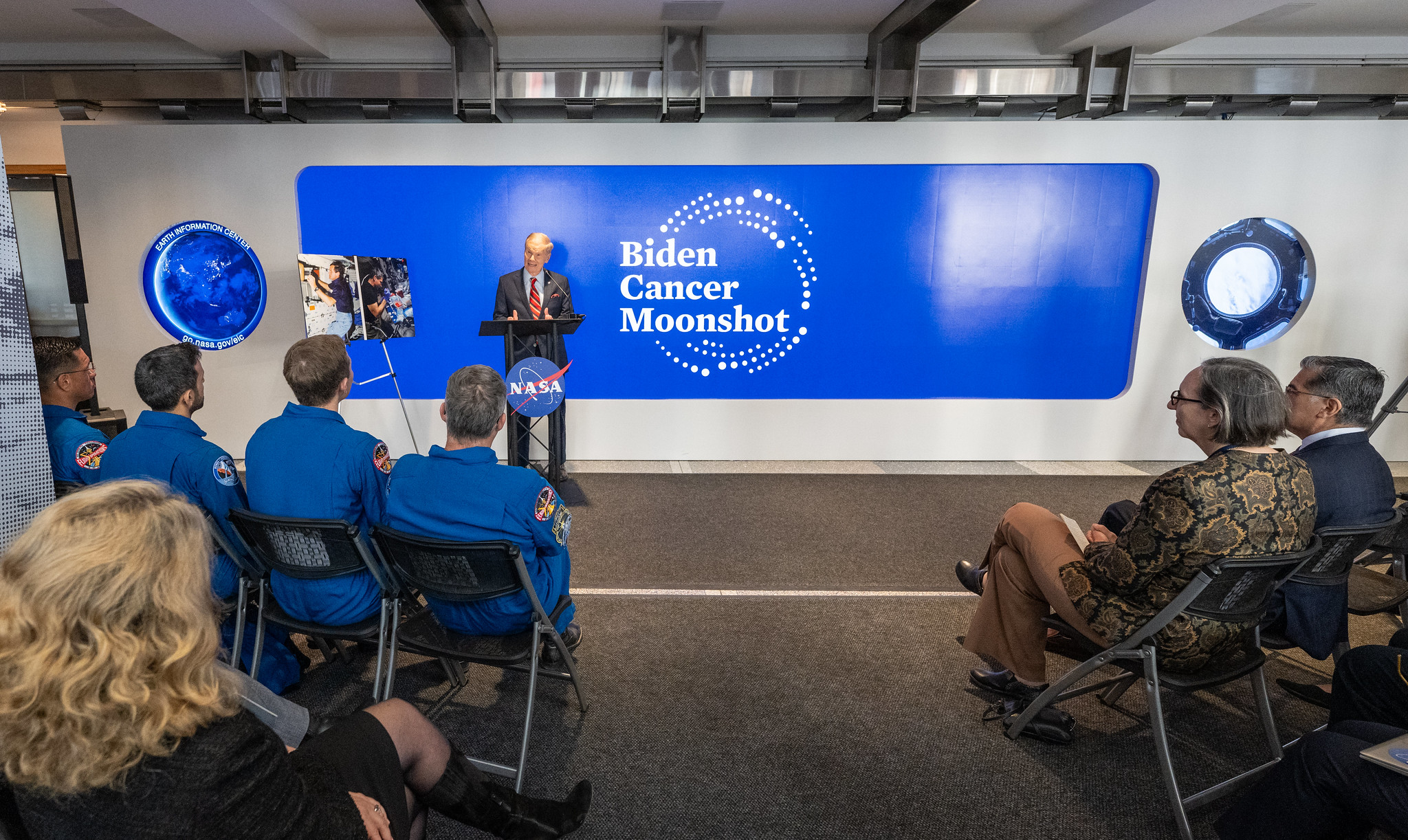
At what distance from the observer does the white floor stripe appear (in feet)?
11.2

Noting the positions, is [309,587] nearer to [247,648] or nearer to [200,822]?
[247,648]

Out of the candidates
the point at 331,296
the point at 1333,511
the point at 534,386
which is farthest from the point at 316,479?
the point at 1333,511

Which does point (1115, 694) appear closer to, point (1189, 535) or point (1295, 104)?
point (1189, 535)

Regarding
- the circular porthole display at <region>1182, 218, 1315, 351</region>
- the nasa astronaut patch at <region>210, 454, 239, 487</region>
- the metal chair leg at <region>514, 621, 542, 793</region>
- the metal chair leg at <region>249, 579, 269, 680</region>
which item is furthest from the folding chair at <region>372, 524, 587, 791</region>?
the circular porthole display at <region>1182, 218, 1315, 351</region>

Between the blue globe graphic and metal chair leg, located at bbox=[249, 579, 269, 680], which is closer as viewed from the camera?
metal chair leg, located at bbox=[249, 579, 269, 680]

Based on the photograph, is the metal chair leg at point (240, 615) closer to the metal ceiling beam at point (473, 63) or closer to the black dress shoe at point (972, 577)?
the black dress shoe at point (972, 577)

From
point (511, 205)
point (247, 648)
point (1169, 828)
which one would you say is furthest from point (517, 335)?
point (1169, 828)

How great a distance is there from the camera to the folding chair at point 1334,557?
2033 mm

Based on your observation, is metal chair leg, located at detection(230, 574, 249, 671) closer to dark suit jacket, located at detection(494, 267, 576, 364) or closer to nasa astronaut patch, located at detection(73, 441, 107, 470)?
nasa astronaut patch, located at detection(73, 441, 107, 470)

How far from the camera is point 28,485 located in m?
1.74

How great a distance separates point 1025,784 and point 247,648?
8.84 feet

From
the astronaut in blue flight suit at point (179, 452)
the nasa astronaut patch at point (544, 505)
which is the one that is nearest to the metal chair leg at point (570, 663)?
the nasa astronaut patch at point (544, 505)

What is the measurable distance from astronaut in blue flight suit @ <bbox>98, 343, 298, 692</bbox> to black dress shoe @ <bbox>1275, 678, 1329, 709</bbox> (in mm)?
3734

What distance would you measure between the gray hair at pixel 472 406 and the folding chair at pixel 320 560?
1.34 feet
